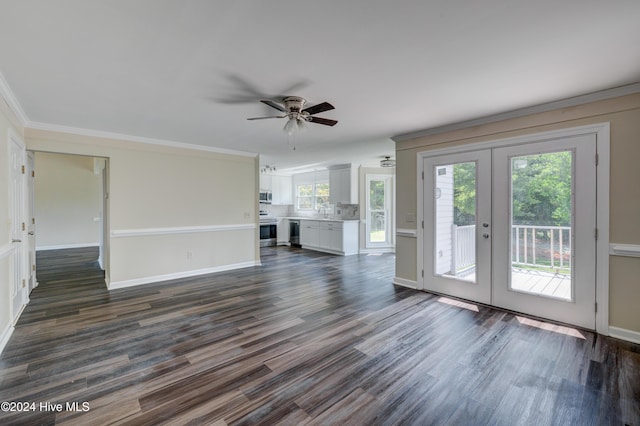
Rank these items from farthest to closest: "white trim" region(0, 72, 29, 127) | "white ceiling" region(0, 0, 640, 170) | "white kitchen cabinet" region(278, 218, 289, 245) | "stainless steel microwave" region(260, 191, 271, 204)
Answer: "white kitchen cabinet" region(278, 218, 289, 245)
"stainless steel microwave" region(260, 191, 271, 204)
"white trim" region(0, 72, 29, 127)
"white ceiling" region(0, 0, 640, 170)

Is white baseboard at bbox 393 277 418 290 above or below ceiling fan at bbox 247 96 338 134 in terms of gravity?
below

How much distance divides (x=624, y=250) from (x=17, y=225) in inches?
263

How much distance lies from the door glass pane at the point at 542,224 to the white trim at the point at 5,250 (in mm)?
5446

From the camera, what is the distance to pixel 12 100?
2.93 m

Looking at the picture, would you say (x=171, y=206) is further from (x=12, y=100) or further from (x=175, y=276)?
(x=12, y=100)

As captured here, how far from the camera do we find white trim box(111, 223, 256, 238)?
454 cm

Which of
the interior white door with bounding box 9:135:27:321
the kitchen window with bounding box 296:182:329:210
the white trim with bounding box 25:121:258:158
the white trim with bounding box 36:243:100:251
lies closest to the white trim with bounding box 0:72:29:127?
the white trim with bounding box 25:121:258:158

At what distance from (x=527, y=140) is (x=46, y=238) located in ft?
37.5

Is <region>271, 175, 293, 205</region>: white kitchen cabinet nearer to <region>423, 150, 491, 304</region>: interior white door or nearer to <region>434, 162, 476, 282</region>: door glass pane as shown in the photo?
<region>423, 150, 491, 304</region>: interior white door

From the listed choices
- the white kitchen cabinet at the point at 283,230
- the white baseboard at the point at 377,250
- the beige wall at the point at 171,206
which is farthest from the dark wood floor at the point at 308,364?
the white kitchen cabinet at the point at 283,230

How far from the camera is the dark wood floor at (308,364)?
6.04ft

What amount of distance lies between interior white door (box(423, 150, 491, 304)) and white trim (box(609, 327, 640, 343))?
44.2 inches

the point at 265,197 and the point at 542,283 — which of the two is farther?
the point at 265,197

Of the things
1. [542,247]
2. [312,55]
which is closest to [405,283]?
[542,247]
